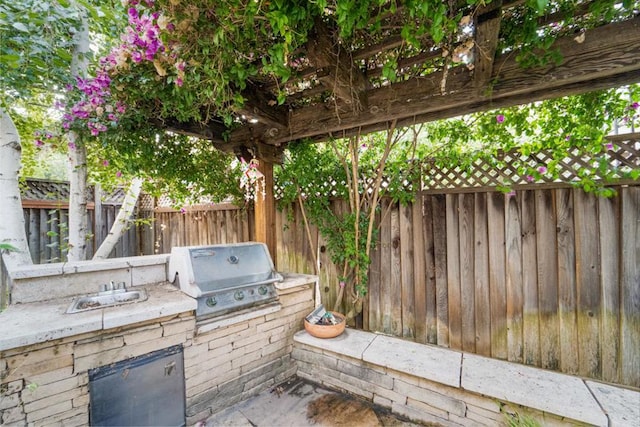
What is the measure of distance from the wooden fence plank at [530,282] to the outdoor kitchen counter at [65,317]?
2759 millimetres

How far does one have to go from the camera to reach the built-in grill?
2070 mm

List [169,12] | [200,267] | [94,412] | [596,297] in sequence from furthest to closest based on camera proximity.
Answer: [200,267]
[596,297]
[94,412]
[169,12]

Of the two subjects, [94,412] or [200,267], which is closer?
[94,412]

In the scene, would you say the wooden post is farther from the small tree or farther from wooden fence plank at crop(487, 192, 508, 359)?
wooden fence plank at crop(487, 192, 508, 359)

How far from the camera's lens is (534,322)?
86.2 inches

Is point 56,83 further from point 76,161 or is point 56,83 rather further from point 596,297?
point 596,297

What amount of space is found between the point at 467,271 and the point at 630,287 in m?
1.05

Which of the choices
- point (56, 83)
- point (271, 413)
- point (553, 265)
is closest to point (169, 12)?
point (56, 83)

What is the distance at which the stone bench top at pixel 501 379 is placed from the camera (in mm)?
1661

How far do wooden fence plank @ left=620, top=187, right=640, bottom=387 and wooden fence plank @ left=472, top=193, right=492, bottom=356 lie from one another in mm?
851

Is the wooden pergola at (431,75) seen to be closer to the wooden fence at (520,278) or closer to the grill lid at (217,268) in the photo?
the wooden fence at (520,278)

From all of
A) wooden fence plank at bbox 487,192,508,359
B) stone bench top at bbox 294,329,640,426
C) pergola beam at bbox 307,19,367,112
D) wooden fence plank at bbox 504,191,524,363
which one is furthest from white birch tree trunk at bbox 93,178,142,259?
wooden fence plank at bbox 504,191,524,363

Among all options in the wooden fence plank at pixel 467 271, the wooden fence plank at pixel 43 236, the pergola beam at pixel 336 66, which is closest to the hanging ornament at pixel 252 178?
the pergola beam at pixel 336 66

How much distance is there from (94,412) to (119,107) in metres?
2.22
